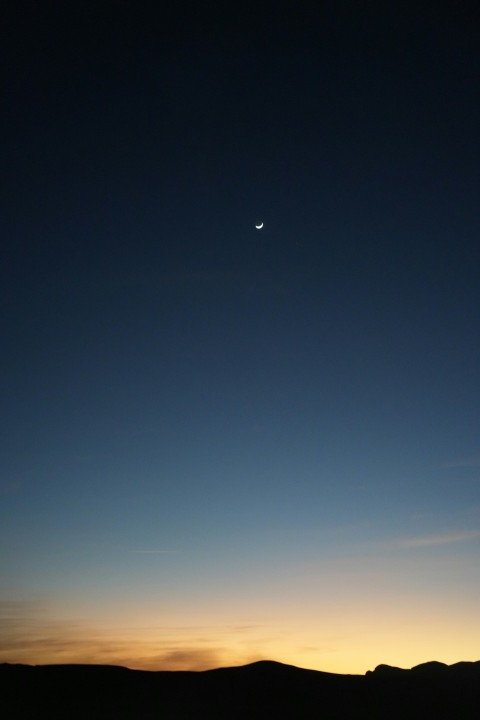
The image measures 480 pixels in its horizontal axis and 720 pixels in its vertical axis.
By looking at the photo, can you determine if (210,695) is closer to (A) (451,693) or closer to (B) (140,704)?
(B) (140,704)

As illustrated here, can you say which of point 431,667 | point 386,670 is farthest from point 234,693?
point 431,667

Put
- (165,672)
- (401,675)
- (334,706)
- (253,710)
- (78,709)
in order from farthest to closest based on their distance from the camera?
(401,675) → (165,672) → (334,706) → (253,710) → (78,709)

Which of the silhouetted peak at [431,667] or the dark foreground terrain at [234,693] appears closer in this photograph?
the dark foreground terrain at [234,693]

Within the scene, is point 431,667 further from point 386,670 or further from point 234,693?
point 234,693

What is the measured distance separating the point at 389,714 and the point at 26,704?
798 inches

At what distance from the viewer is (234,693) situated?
1447 inches

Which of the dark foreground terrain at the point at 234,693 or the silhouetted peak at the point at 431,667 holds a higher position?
the silhouetted peak at the point at 431,667

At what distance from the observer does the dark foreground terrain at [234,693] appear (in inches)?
1296

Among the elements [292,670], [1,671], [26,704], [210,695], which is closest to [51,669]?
[1,671]

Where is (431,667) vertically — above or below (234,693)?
above

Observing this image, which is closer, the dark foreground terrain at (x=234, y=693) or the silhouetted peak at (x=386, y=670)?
the dark foreground terrain at (x=234, y=693)

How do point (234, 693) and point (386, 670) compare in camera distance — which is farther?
point (386, 670)

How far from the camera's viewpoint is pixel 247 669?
4103 centimetres

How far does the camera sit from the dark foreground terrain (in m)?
32.9
